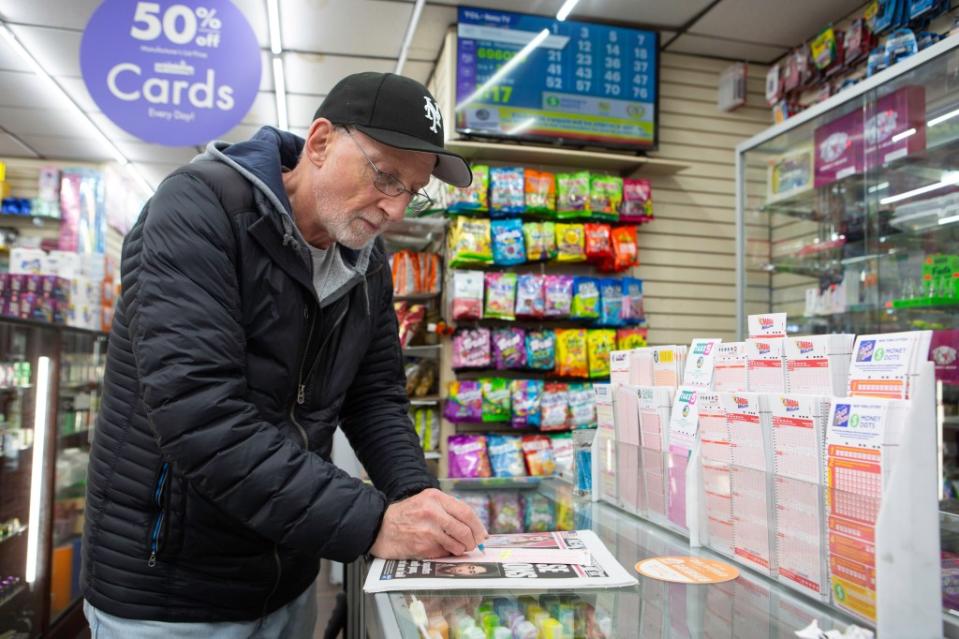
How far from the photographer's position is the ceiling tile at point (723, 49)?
495 cm

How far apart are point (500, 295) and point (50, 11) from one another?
11.5 feet

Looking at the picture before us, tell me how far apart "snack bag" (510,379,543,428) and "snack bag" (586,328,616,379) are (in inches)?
15.7

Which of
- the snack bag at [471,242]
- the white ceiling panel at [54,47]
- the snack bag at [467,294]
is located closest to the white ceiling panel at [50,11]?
the white ceiling panel at [54,47]

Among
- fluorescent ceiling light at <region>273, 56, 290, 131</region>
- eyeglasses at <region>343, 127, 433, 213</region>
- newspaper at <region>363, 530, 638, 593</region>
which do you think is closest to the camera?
newspaper at <region>363, 530, 638, 593</region>

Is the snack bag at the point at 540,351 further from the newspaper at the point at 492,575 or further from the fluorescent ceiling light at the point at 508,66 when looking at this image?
the newspaper at the point at 492,575

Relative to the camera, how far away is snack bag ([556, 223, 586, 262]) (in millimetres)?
4402

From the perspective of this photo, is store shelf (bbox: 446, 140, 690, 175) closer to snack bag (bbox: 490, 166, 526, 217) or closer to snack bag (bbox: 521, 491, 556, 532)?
snack bag (bbox: 490, 166, 526, 217)

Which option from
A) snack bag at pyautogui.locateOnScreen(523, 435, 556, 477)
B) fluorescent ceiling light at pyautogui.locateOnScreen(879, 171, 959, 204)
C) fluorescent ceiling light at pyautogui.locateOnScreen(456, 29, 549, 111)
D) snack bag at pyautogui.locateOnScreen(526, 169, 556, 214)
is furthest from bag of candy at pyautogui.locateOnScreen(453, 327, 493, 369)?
fluorescent ceiling light at pyautogui.locateOnScreen(879, 171, 959, 204)

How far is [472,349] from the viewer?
4297 mm

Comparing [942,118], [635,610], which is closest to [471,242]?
[942,118]

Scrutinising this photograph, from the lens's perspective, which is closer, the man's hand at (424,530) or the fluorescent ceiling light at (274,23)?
the man's hand at (424,530)

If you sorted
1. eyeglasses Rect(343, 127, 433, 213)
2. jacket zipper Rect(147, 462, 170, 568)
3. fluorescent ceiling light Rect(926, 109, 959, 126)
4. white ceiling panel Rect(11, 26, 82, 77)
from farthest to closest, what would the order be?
white ceiling panel Rect(11, 26, 82, 77) < fluorescent ceiling light Rect(926, 109, 959, 126) < eyeglasses Rect(343, 127, 433, 213) < jacket zipper Rect(147, 462, 170, 568)

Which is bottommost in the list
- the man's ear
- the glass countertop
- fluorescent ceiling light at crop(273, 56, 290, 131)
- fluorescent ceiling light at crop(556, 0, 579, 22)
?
the glass countertop

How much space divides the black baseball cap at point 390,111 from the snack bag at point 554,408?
10.3 ft
